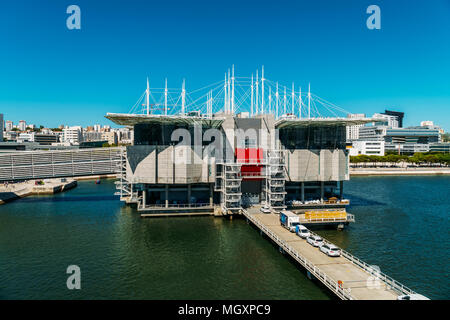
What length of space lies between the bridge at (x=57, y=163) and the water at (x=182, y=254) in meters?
10.4

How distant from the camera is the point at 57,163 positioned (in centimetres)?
7894

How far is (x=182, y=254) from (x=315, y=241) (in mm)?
18303

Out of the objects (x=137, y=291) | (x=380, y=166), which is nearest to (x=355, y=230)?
(x=137, y=291)

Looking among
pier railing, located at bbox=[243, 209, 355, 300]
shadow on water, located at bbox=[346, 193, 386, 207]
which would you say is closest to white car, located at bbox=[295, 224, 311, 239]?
pier railing, located at bbox=[243, 209, 355, 300]

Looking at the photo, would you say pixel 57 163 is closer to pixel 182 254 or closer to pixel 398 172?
pixel 182 254

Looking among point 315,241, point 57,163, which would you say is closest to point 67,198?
point 57,163

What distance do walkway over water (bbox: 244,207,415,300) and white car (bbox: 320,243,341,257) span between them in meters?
0.42

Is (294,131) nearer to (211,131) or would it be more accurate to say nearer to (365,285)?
(211,131)

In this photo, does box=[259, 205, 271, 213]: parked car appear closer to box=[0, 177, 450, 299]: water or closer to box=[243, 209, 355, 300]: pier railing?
box=[0, 177, 450, 299]: water

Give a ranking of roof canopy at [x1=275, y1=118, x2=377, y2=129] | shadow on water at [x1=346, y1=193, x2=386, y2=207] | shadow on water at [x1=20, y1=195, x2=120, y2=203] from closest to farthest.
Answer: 1. roof canopy at [x1=275, y1=118, x2=377, y2=129]
2. shadow on water at [x1=346, y1=193, x2=386, y2=207]
3. shadow on water at [x1=20, y1=195, x2=120, y2=203]

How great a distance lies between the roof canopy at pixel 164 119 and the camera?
59.0 meters

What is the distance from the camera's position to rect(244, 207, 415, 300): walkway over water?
28078 mm
